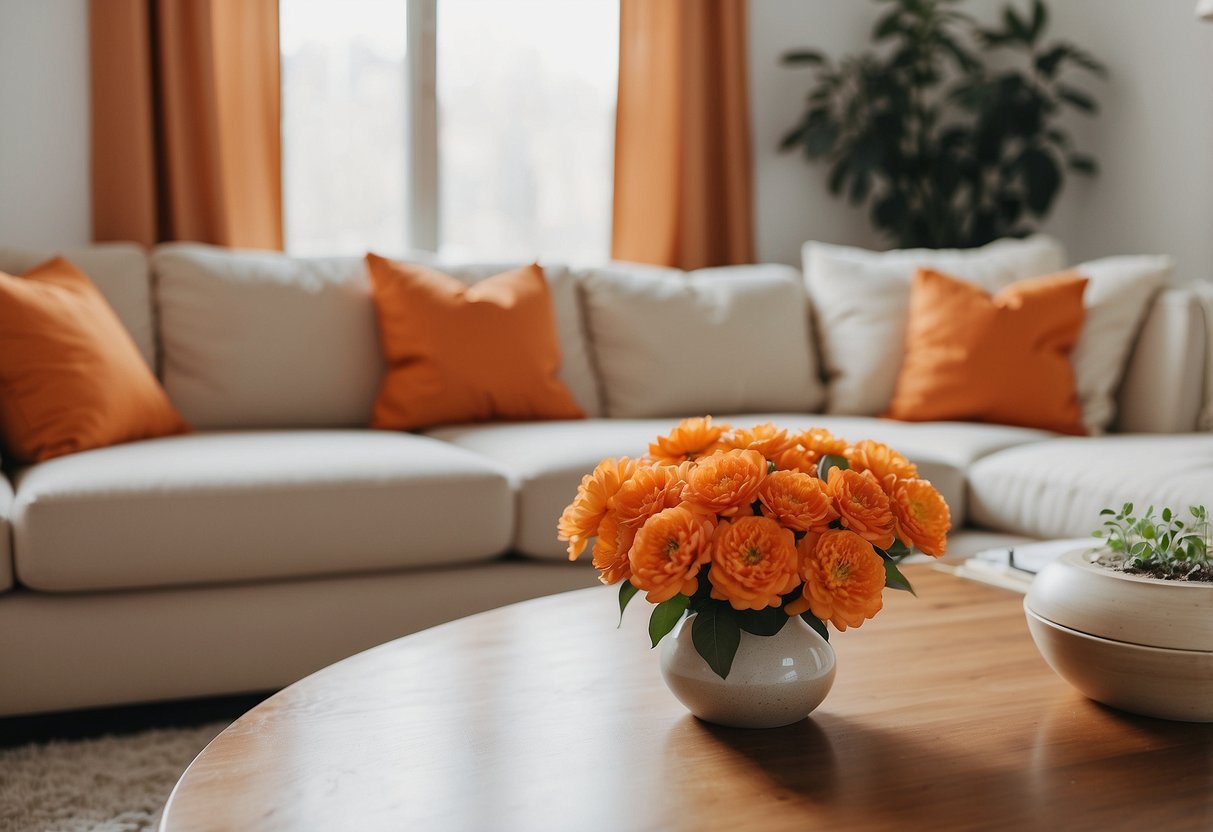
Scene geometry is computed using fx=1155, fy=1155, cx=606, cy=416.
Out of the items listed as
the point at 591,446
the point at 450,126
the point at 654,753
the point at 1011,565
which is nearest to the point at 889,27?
the point at 450,126

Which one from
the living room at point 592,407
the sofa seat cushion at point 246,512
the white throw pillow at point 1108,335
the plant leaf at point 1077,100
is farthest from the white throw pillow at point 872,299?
the sofa seat cushion at point 246,512

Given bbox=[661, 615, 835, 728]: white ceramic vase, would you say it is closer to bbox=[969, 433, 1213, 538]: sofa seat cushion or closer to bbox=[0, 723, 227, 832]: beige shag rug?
bbox=[0, 723, 227, 832]: beige shag rug

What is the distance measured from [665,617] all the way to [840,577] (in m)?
0.16

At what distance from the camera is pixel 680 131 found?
3.85 meters

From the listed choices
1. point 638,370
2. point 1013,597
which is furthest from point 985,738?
point 638,370

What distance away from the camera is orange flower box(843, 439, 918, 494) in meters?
1.04

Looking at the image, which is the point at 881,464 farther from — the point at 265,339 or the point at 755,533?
the point at 265,339

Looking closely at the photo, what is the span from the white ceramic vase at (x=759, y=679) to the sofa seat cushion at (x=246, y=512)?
1179mm

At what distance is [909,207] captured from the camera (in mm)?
4043

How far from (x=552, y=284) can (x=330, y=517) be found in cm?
115

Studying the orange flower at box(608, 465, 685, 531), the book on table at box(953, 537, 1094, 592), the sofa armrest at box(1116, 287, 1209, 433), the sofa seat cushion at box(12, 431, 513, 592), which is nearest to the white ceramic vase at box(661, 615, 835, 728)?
the orange flower at box(608, 465, 685, 531)

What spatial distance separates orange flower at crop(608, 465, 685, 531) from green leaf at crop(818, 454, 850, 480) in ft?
0.45

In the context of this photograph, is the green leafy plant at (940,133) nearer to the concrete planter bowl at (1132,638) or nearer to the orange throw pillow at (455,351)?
the orange throw pillow at (455,351)

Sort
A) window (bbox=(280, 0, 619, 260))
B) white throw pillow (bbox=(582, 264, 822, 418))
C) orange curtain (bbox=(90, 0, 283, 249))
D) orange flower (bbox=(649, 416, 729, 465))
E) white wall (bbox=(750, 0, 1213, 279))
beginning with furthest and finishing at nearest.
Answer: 1. white wall (bbox=(750, 0, 1213, 279))
2. window (bbox=(280, 0, 619, 260))
3. orange curtain (bbox=(90, 0, 283, 249))
4. white throw pillow (bbox=(582, 264, 822, 418))
5. orange flower (bbox=(649, 416, 729, 465))
